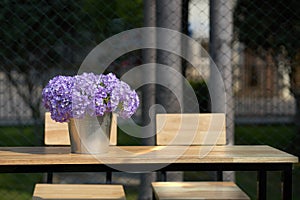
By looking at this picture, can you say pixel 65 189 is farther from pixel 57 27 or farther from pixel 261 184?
pixel 57 27

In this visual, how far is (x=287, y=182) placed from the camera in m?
2.87

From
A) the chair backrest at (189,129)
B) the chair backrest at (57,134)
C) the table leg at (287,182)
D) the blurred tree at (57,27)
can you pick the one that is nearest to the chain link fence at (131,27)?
the blurred tree at (57,27)

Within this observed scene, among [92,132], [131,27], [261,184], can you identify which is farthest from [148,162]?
[131,27]

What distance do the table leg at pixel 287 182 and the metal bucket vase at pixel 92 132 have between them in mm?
732

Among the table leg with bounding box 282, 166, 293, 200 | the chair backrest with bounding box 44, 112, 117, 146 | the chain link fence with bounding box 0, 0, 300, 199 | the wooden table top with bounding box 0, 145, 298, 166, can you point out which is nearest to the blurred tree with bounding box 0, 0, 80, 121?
the chain link fence with bounding box 0, 0, 300, 199

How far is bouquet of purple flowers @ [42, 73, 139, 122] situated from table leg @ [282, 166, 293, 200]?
712 mm

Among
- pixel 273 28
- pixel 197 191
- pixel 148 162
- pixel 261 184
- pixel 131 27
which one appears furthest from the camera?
pixel 273 28

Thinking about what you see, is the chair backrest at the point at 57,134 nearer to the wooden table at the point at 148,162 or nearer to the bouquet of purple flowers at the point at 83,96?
the wooden table at the point at 148,162

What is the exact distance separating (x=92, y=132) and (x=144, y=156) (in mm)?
247

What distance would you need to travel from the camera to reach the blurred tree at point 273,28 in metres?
5.23

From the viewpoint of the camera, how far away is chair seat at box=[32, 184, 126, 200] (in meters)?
3.27

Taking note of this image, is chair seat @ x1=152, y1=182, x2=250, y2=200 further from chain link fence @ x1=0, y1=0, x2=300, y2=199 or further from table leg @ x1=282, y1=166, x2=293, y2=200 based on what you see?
chain link fence @ x1=0, y1=0, x2=300, y2=199

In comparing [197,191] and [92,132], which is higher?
[92,132]

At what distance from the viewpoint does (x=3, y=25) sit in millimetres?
5027
